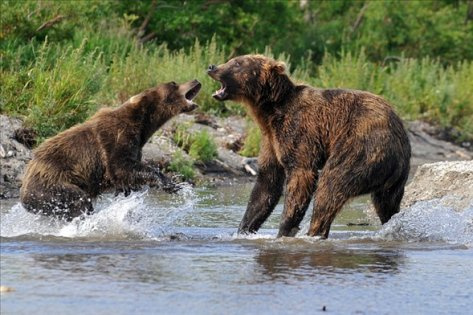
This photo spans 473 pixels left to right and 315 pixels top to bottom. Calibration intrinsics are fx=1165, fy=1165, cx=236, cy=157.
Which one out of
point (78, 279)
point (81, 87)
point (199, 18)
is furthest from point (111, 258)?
point (199, 18)

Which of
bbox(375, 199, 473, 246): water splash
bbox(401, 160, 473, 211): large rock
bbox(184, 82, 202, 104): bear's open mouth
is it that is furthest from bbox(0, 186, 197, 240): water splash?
bbox(401, 160, 473, 211): large rock

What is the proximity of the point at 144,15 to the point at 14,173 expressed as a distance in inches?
561

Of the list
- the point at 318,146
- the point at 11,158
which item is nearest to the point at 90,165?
Result: the point at 318,146

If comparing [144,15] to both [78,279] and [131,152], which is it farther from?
[78,279]

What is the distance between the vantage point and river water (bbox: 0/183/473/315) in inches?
285

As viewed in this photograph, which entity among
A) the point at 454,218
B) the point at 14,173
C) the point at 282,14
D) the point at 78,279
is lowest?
the point at 282,14

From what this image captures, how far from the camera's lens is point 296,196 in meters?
10.2

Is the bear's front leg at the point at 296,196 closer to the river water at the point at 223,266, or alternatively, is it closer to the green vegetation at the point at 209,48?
the river water at the point at 223,266

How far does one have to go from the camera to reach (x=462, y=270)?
28.6 ft

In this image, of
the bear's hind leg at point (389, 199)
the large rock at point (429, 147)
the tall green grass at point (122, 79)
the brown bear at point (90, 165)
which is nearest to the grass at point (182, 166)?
the tall green grass at point (122, 79)

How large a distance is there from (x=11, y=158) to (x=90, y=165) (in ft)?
11.9

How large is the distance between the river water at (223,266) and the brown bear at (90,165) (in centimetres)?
17

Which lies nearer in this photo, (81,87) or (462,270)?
(462,270)

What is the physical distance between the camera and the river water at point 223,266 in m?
7.23
